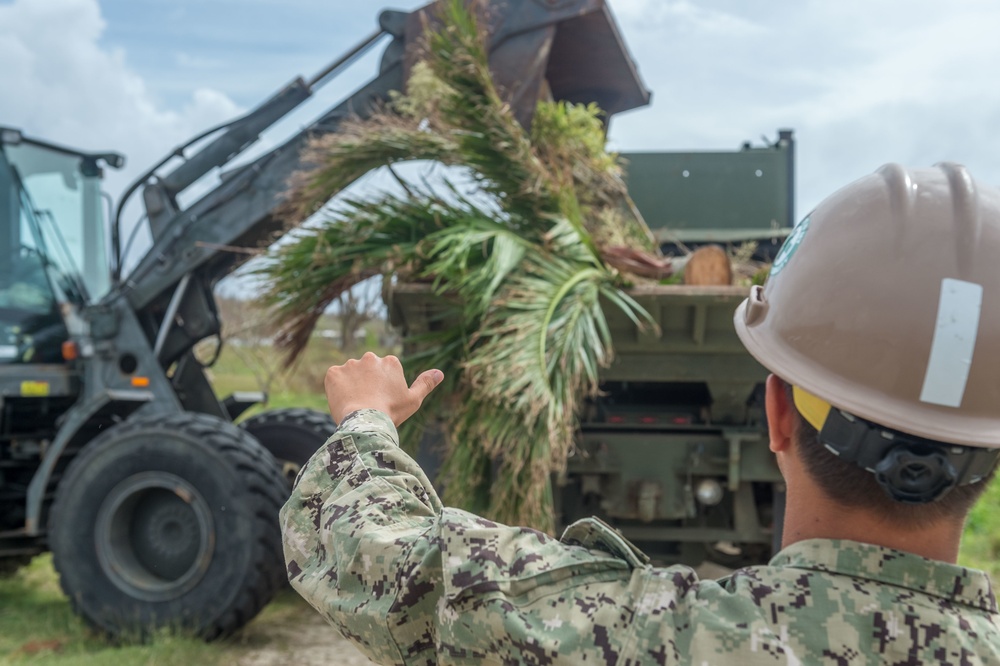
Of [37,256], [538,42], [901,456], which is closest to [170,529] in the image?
[37,256]

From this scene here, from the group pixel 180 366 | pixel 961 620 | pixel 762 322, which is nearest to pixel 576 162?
pixel 180 366

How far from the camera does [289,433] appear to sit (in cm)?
675

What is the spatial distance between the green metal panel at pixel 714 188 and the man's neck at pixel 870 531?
5648mm

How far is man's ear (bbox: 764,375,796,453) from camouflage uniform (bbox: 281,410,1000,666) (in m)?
0.15

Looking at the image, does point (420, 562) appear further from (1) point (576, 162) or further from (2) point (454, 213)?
(1) point (576, 162)

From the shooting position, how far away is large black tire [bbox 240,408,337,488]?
6.69 m

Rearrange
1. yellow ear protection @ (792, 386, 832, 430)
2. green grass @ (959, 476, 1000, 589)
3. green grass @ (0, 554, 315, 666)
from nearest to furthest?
yellow ear protection @ (792, 386, 832, 430)
green grass @ (0, 554, 315, 666)
green grass @ (959, 476, 1000, 589)

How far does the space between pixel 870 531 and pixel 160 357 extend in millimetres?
5761

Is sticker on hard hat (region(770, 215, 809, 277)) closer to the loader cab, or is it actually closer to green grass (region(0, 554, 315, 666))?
green grass (region(0, 554, 315, 666))

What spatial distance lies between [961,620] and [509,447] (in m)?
2.89

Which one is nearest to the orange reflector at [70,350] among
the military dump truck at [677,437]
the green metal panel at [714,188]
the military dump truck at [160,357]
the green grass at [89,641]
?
the military dump truck at [160,357]

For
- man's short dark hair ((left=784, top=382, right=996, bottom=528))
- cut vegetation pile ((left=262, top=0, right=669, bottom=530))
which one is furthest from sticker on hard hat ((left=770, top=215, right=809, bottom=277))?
cut vegetation pile ((left=262, top=0, right=669, bottom=530))

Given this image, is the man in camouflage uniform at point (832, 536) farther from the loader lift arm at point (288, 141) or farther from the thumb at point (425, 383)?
the loader lift arm at point (288, 141)

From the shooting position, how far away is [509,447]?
4008 millimetres
